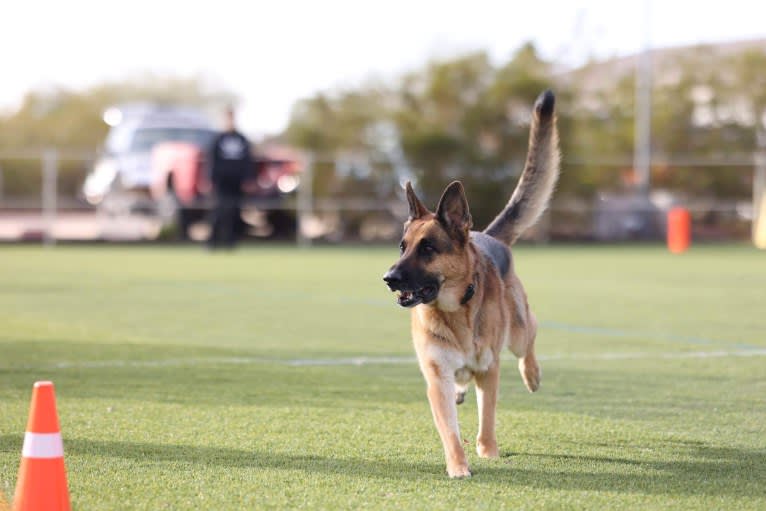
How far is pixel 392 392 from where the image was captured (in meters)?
6.57

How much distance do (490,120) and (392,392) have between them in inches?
818

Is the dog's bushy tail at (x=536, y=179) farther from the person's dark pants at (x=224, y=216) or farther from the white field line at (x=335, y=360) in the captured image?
the person's dark pants at (x=224, y=216)

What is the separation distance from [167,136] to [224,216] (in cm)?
775

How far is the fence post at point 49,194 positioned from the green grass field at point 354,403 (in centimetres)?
1138

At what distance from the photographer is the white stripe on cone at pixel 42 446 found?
3793mm

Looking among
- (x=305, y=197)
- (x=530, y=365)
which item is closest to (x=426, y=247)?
Answer: (x=530, y=365)

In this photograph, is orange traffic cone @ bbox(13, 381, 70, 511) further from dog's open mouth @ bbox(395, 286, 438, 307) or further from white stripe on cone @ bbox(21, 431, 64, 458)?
dog's open mouth @ bbox(395, 286, 438, 307)

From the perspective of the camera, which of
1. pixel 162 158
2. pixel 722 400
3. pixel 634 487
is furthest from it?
pixel 162 158

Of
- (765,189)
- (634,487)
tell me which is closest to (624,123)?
(765,189)

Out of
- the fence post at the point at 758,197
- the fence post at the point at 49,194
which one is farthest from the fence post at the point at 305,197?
the fence post at the point at 758,197

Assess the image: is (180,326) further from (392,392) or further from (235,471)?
(235,471)

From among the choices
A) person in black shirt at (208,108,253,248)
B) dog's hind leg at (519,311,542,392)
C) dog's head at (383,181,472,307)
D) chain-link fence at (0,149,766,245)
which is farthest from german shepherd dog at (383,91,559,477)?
chain-link fence at (0,149,766,245)

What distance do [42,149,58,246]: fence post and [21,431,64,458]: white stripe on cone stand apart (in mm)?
20894

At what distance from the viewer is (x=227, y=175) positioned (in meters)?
21.1
